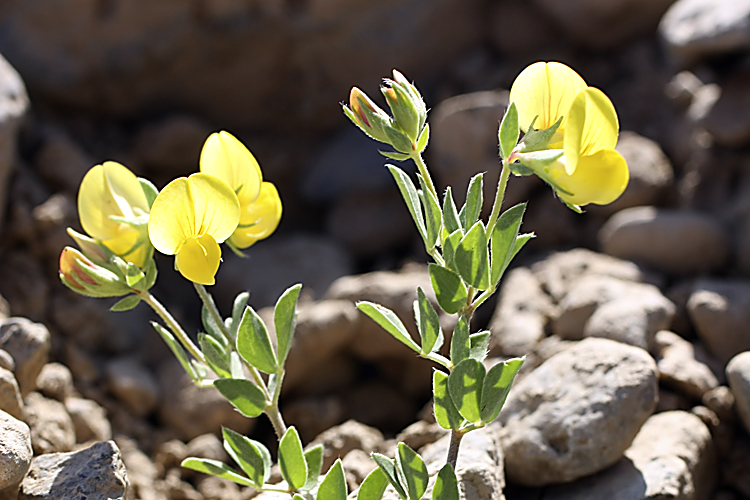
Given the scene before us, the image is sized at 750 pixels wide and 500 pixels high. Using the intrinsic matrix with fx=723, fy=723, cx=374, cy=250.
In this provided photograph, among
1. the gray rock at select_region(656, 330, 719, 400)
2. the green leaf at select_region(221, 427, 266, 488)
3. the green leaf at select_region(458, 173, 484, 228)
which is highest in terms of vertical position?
the green leaf at select_region(458, 173, 484, 228)

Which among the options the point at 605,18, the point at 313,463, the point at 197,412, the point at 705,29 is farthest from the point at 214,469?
the point at 605,18

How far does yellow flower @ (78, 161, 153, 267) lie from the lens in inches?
53.7

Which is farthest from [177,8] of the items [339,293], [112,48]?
[339,293]

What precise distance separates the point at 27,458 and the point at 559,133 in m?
1.10

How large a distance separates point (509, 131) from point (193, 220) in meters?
0.53

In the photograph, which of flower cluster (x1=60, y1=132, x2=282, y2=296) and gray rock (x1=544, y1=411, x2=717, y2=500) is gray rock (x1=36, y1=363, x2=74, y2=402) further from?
gray rock (x1=544, y1=411, x2=717, y2=500)

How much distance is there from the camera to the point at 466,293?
1177 mm

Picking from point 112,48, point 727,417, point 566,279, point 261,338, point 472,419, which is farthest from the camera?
point 112,48

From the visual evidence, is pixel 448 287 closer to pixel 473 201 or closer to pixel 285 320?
pixel 473 201

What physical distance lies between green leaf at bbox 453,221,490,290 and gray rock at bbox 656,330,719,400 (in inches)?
45.6

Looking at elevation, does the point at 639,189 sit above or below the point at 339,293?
above

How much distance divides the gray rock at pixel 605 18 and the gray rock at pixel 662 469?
2131 mm

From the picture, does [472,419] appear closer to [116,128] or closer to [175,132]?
[175,132]

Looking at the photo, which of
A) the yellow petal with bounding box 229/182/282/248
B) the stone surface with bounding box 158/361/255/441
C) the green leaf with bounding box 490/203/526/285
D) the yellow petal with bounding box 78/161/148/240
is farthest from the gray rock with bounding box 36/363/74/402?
the green leaf with bounding box 490/203/526/285
